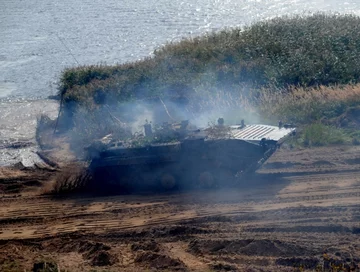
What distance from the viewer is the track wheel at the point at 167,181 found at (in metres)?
14.2

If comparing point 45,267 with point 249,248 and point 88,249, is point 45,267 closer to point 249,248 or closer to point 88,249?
point 88,249

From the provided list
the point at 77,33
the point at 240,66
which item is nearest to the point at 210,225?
the point at 240,66

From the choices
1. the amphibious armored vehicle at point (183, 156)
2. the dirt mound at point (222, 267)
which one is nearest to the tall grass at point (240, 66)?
the amphibious armored vehicle at point (183, 156)

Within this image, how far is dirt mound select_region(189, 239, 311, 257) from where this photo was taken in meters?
10.3

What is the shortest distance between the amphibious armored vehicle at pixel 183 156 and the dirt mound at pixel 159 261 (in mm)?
3391

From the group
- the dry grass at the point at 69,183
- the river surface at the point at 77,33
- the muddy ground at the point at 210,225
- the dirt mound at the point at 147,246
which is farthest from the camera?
the river surface at the point at 77,33

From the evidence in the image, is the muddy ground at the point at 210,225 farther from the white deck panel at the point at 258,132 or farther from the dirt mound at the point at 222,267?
the white deck panel at the point at 258,132

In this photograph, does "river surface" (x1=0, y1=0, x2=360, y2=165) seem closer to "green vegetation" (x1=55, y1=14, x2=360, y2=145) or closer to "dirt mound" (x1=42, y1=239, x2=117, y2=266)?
"green vegetation" (x1=55, y1=14, x2=360, y2=145)

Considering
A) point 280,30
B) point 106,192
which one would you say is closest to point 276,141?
point 106,192

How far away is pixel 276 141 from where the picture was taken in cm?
1348

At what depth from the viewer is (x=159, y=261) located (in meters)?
10.6

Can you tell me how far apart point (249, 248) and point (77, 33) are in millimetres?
33354

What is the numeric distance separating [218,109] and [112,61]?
14685 mm

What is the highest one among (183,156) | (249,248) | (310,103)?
(310,103)
